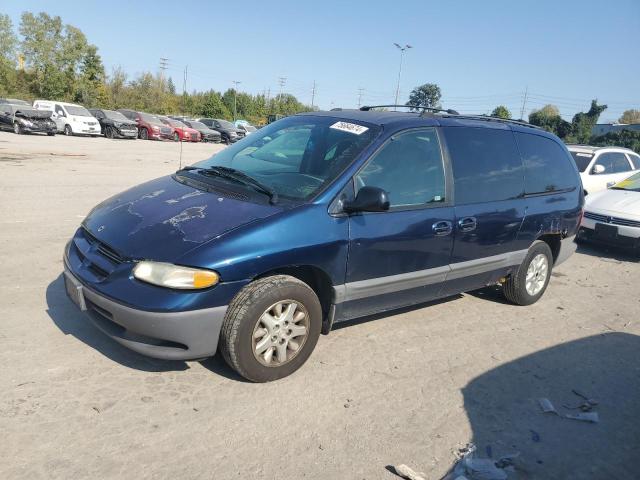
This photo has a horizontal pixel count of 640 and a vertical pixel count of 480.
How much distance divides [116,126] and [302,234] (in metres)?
27.2

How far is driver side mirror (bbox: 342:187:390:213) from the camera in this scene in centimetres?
343

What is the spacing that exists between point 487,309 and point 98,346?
3.71 metres

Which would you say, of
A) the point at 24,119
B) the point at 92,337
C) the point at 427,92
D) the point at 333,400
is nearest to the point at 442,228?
the point at 333,400

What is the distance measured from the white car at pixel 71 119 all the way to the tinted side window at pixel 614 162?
24.1 meters

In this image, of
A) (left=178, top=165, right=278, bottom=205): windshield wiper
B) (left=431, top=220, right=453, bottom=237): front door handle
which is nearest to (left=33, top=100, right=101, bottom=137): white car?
(left=178, top=165, right=278, bottom=205): windshield wiper

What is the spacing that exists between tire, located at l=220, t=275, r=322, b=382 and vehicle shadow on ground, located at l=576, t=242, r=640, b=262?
22.3 feet

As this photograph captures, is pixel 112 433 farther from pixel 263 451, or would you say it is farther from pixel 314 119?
pixel 314 119

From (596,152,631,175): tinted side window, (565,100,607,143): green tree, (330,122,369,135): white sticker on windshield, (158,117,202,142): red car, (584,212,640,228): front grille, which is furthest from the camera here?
(565,100,607,143): green tree

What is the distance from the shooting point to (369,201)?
3432mm

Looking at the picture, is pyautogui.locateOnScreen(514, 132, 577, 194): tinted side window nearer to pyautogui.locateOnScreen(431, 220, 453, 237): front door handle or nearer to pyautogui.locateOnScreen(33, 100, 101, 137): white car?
pyautogui.locateOnScreen(431, 220, 453, 237): front door handle

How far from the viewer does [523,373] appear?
154 inches

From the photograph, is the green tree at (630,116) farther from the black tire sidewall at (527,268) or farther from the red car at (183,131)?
the black tire sidewall at (527,268)

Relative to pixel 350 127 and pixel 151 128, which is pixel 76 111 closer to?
pixel 151 128

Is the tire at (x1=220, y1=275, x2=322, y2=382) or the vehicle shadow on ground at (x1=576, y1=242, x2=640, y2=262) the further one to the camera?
the vehicle shadow on ground at (x1=576, y1=242, x2=640, y2=262)
